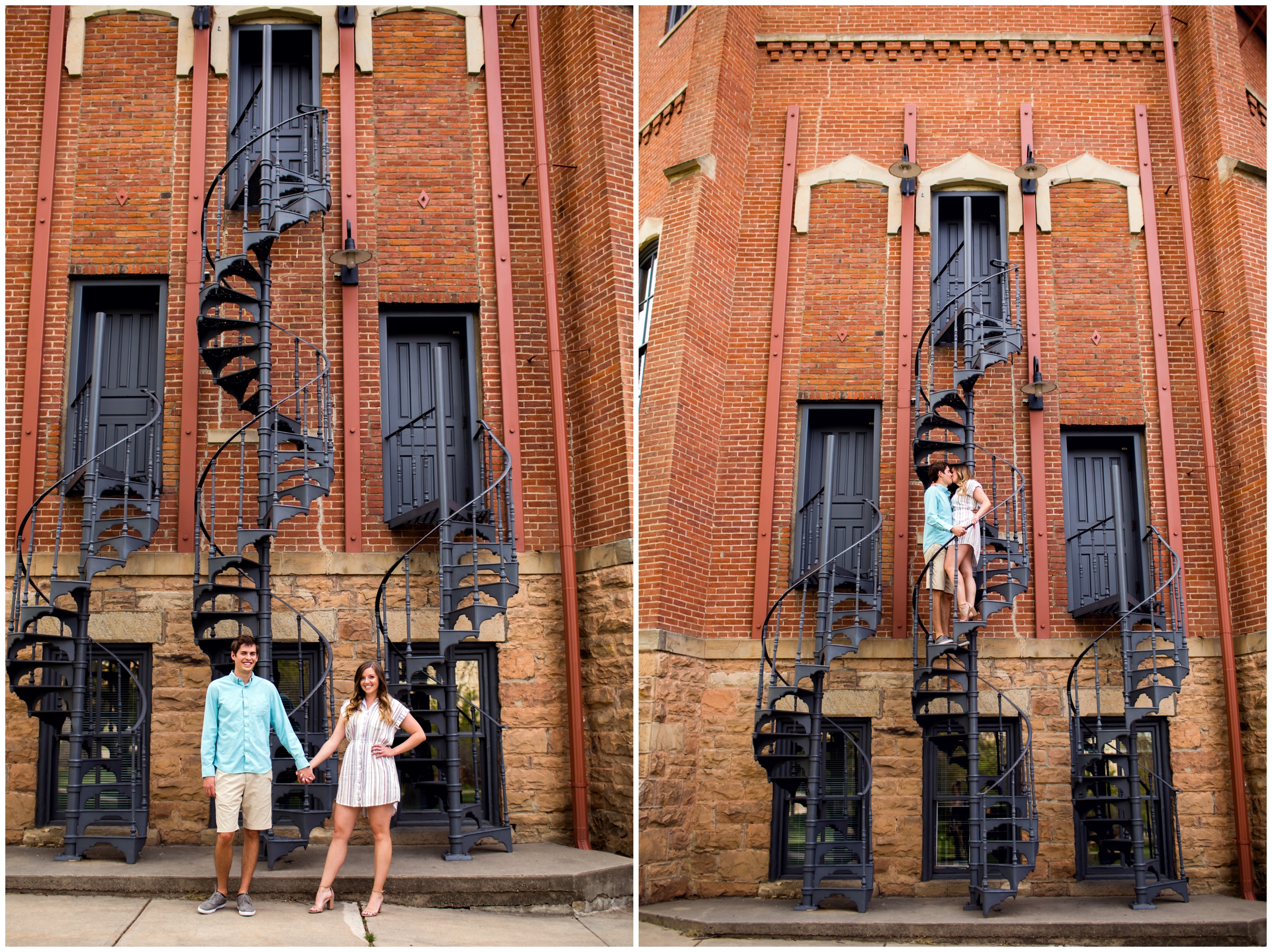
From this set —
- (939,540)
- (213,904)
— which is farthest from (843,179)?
(213,904)

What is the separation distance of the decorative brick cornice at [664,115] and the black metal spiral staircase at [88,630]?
7.03 meters

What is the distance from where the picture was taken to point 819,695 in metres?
10.9

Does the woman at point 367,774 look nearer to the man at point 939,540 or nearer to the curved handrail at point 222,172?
the curved handrail at point 222,172

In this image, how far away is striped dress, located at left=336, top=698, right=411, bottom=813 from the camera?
7.80m

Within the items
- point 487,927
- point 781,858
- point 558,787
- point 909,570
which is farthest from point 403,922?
point 909,570

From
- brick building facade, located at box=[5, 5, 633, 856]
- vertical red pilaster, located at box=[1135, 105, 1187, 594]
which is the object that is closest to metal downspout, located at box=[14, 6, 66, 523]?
brick building facade, located at box=[5, 5, 633, 856]

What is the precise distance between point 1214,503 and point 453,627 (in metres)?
8.27

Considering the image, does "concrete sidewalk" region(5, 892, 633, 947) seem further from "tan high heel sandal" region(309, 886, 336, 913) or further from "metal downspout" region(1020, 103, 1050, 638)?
"metal downspout" region(1020, 103, 1050, 638)

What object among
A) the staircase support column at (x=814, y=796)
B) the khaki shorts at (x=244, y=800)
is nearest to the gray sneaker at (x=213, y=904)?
the khaki shorts at (x=244, y=800)

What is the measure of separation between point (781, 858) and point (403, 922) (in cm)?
496

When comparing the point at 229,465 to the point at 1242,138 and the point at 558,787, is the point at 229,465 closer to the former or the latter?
the point at 558,787

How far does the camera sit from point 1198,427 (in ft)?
40.9

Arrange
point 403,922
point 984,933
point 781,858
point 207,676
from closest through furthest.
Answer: point 403,922 → point 984,933 → point 207,676 → point 781,858

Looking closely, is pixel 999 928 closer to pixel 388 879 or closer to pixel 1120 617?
pixel 1120 617
